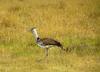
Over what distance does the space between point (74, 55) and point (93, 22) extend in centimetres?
635

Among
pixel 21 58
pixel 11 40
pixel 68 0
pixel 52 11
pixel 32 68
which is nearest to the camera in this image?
pixel 32 68

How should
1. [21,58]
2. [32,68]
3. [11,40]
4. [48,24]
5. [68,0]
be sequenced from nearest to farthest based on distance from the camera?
[32,68] → [21,58] → [11,40] → [48,24] → [68,0]

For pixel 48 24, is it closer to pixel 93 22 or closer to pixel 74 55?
pixel 93 22

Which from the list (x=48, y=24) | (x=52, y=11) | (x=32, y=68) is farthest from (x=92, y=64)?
(x=52, y=11)

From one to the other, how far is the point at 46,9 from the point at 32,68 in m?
9.46

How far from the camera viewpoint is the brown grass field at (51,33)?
52.9ft

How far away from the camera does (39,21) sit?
2300 cm

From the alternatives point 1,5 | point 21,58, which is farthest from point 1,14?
point 21,58

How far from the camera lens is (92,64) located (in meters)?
16.2

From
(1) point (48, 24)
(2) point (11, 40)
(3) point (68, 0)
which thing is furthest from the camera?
(3) point (68, 0)

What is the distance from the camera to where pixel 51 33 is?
835 inches

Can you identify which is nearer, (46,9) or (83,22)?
(83,22)

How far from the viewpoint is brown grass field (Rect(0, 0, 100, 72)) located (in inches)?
635

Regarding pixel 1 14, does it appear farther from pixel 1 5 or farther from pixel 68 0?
pixel 68 0
